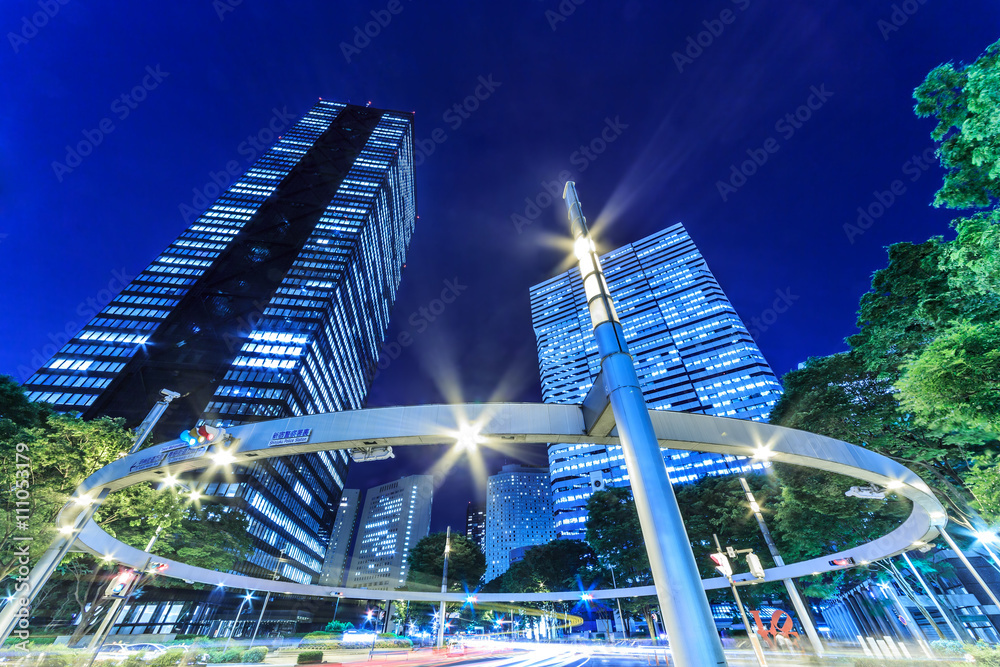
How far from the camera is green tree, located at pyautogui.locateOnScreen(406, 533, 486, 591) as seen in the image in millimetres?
53562

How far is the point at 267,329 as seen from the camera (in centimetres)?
7231

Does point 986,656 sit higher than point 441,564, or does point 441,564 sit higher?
point 441,564

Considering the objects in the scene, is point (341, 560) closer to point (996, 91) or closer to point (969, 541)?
point (969, 541)

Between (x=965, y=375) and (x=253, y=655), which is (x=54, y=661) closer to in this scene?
(x=253, y=655)

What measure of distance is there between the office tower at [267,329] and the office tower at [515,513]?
100 metres

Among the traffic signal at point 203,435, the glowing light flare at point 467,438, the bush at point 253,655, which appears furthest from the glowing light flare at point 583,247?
the bush at point 253,655

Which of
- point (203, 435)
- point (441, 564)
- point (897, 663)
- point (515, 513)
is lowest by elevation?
point (897, 663)

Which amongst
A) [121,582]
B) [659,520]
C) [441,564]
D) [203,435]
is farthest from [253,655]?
[441,564]

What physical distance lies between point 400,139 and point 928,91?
14011 centimetres

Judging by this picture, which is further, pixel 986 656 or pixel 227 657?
pixel 227 657

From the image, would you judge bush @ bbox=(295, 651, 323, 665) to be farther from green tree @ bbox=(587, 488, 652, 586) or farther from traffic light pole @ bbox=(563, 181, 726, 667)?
green tree @ bbox=(587, 488, 652, 586)

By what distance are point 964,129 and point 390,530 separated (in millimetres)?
200317

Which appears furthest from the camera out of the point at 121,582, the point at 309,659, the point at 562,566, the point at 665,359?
the point at 665,359

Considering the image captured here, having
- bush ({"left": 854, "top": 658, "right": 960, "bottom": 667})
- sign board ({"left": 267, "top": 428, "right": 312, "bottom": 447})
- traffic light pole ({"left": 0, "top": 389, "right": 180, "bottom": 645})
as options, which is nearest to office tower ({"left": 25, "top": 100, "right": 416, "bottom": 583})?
traffic light pole ({"left": 0, "top": 389, "right": 180, "bottom": 645})
